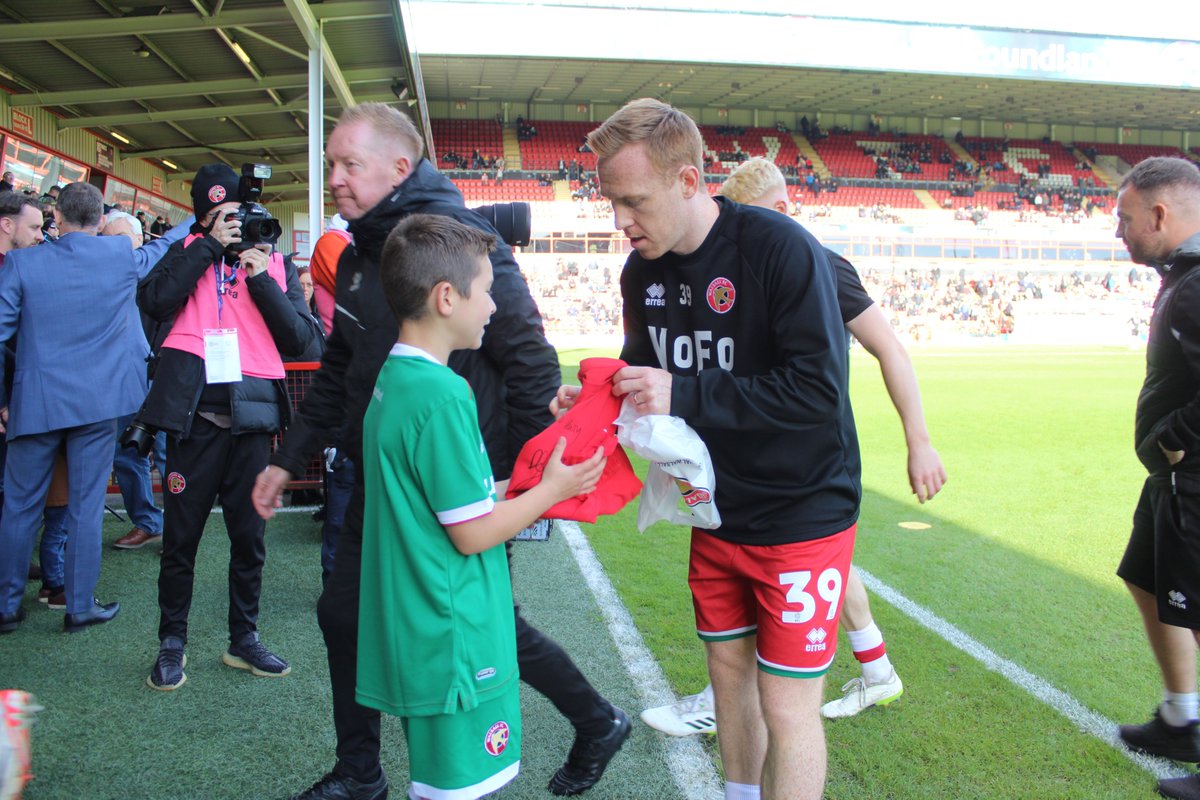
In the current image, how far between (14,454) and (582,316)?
1079 inches

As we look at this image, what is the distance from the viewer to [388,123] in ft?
8.13

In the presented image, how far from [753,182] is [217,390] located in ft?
7.72

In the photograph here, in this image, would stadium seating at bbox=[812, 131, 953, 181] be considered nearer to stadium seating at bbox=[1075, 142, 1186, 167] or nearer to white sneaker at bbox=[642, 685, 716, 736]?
stadium seating at bbox=[1075, 142, 1186, 167]

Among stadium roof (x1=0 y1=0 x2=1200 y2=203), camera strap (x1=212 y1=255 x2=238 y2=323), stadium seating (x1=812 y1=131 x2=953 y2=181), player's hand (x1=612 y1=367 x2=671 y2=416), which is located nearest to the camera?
player's hand (x1=612 y1=367 x2=671 y2=416)

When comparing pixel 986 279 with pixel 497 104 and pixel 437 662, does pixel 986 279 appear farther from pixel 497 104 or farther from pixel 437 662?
pixel 437 662

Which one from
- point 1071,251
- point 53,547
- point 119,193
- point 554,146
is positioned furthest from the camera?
point 554,146

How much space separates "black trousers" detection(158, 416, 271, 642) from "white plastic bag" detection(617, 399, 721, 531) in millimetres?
2234

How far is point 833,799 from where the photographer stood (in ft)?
8.63

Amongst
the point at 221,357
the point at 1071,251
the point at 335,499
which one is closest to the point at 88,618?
the point at 335,499

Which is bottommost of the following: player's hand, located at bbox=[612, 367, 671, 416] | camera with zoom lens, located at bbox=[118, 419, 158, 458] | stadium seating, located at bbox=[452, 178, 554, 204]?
camera with zoom lens, located at bbox=[118, 419, 158, 458]

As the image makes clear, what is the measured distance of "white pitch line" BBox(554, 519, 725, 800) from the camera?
275cm

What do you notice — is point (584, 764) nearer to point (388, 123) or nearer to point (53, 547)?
point (388, 123)

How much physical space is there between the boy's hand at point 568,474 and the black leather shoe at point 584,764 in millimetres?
990

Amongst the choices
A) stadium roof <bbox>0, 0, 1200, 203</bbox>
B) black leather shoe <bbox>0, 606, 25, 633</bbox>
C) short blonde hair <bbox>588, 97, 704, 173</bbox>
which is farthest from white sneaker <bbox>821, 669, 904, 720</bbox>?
stadium roof <bbox>0, 0, 1200, 203</bbox>
